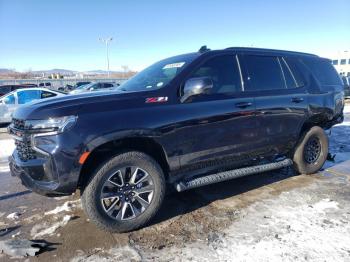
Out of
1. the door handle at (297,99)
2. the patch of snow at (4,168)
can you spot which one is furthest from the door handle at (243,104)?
the patch of snow at (4,168)

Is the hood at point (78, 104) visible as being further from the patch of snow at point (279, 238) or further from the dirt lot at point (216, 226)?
the patch of snow at point (279, 238)

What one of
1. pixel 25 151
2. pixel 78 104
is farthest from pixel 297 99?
pixel 25 151

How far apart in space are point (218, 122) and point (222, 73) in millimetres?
719

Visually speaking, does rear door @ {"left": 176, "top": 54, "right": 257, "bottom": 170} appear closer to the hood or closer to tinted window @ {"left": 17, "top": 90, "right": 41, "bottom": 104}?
the hood

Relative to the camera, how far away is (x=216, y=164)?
13.9 ft

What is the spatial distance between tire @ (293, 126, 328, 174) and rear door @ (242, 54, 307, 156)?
0.32 m

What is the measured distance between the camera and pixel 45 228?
12.4 feet

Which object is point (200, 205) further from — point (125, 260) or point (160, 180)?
point (125, 260)

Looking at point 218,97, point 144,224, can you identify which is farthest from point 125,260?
point 218,97

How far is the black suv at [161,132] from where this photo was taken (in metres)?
3.26

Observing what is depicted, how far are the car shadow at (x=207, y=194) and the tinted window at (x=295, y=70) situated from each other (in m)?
1.60

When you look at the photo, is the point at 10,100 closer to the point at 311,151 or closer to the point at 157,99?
the point at 157,99

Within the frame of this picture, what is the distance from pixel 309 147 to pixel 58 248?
4272mm

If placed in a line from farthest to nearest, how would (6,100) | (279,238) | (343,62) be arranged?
(343,62) → (6,100) → (279,238)
